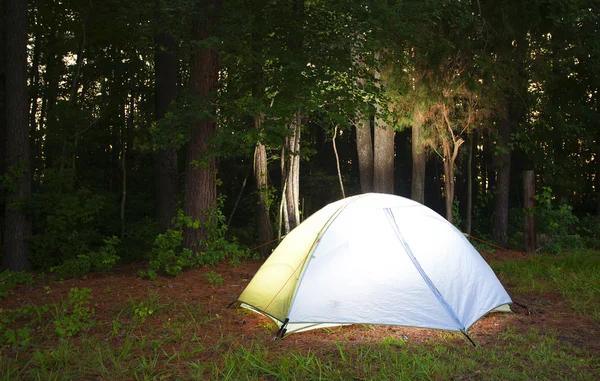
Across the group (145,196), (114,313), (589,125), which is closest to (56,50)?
(145,196)

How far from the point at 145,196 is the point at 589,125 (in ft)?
41.0

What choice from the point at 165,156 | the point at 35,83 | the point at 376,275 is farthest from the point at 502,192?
the point at 35,83

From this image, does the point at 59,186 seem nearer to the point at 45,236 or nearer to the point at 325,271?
the point at 45,236

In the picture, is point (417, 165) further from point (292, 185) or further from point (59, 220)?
point (59, 220)

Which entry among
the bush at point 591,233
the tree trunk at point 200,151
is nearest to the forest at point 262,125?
the tree trunk at point 200,151

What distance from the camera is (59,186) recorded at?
11.3 meters

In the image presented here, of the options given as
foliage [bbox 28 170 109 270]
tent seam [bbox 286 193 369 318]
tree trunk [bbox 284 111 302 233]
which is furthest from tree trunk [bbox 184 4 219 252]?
tent seam [bbox 286 193 369 318]

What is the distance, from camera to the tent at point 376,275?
17.9 feet

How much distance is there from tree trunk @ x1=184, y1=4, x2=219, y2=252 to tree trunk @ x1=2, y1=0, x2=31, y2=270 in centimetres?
337

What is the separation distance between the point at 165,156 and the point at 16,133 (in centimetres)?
306

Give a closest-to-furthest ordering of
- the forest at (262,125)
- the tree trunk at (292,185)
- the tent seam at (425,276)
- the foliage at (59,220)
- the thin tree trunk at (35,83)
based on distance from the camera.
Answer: the tent seam at (425,276) < the forest at (262,125) < the tree trunk at (292,185) < the foliage at (59,220) < the thin tree trunk at (35,83)

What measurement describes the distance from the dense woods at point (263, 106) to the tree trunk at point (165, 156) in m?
0.03

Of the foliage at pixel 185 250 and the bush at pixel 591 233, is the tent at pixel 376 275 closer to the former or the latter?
the foliage at pixel 185 250

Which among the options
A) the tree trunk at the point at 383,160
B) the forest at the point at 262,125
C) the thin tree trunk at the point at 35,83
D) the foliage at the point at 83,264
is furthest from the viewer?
the thin tree trunk at the point at 35,83
